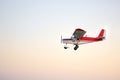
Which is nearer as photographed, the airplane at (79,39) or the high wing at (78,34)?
the high wing at (78,34)

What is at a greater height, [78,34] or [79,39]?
[78,34]

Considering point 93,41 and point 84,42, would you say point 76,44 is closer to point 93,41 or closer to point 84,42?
point 84,42

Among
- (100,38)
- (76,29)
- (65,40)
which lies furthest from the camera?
(100,38)

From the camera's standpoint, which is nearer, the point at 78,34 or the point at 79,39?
the point at 78,34

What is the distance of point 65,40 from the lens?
16.1 meters

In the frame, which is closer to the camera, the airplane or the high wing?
the high wing

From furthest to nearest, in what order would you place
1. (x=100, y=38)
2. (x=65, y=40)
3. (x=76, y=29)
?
(x=100, y=38), (x=65, y=40), (x=76, y=29)

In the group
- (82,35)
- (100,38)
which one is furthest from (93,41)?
(82,35)

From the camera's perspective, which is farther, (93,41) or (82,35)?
(93,41)

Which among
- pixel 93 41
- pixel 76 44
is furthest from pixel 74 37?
pixel 93 41

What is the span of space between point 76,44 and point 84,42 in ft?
2.42

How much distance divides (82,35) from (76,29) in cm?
86

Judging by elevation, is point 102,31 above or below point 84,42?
above

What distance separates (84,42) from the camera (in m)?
16.2
